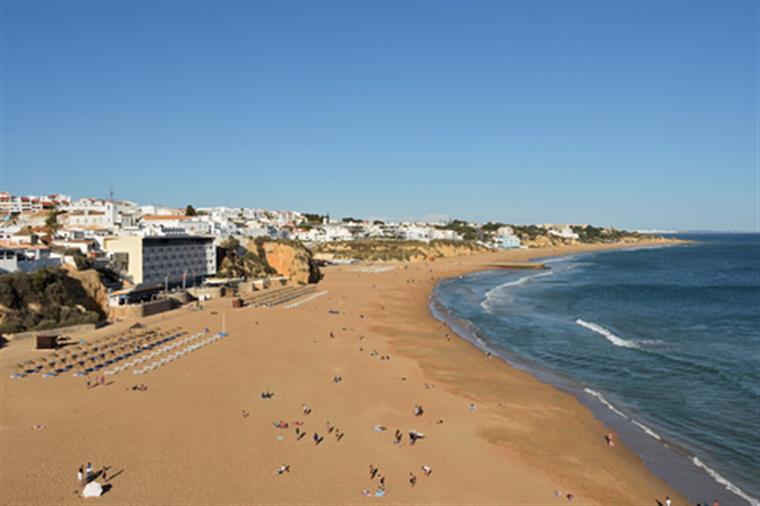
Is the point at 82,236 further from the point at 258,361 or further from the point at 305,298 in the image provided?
the point at 258,361

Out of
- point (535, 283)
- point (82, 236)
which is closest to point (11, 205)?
point (82, 236)

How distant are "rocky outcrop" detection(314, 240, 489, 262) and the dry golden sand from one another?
8199 cm

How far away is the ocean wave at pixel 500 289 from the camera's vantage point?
53669mm

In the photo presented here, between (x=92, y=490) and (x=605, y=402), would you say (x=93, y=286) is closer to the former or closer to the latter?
(x=92, y=490)

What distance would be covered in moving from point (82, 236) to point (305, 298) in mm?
22549

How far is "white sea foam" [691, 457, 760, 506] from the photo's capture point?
15.9 m

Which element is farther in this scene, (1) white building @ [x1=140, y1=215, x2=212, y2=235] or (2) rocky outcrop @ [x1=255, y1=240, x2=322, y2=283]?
(1) white building @ [x1=140, y1=215, x2=212, y2=235]

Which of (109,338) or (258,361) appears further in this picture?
(109,338)

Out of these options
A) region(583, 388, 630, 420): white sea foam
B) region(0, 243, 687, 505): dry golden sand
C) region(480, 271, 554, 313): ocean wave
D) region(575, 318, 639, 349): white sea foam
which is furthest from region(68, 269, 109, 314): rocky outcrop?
region(575, 318, 639, 349): white sea foam

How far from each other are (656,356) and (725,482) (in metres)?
15.9

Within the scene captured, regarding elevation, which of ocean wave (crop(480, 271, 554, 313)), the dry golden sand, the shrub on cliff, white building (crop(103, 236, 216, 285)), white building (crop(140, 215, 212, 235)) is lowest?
the dry golden sand

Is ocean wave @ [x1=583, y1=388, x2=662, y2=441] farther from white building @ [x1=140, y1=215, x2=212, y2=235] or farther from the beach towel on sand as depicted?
white building @ [x1=140, y1=215, x2=212, y2=235]

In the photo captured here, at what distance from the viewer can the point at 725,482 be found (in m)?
17.0

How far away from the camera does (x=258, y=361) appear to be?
28.7 meters
